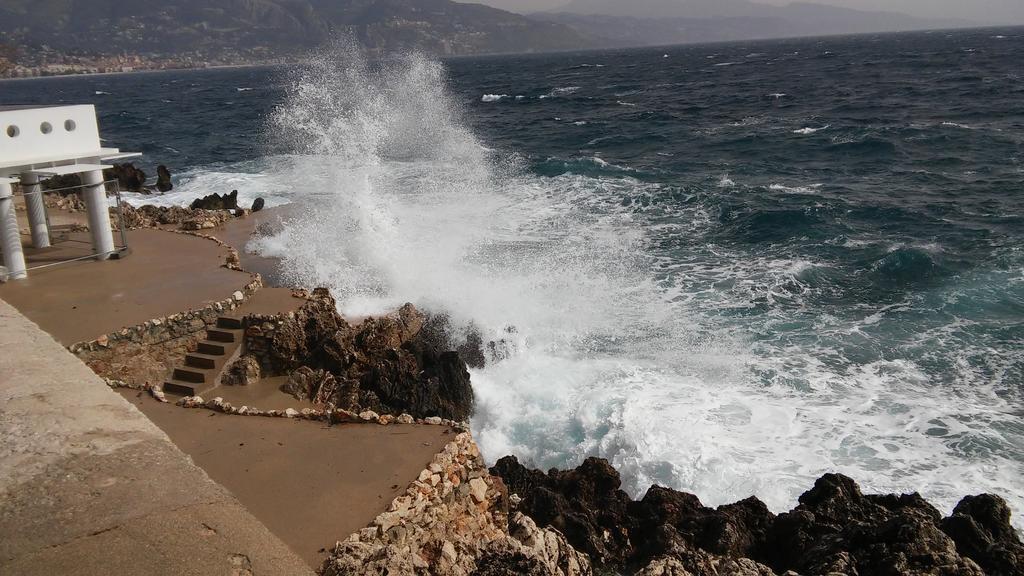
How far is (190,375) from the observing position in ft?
36.9

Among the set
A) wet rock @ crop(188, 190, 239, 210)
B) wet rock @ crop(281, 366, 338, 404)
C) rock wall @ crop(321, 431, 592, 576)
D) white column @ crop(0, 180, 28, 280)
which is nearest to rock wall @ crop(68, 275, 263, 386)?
wet rock @ crop(281, 366, 338, 404)

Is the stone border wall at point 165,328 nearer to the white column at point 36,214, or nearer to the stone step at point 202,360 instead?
the stone step at point 202,360

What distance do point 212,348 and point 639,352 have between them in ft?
22.4

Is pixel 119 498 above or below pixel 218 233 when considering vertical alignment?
above

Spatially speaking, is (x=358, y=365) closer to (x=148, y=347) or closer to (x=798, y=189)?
(x=148, y=347)

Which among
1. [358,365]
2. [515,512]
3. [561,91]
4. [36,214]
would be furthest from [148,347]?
[561,91]

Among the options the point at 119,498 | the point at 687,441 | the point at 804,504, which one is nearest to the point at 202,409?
the point at 119,498

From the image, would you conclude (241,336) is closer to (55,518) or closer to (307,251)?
(307,251)

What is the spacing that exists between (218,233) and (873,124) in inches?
1106

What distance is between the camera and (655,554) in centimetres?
770

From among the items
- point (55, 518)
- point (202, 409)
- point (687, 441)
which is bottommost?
point (687, 441)

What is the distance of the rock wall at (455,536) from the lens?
5648 millimetres

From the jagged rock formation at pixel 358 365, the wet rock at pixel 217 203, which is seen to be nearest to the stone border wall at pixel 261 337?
the jagged rock formation at pixel 358 365

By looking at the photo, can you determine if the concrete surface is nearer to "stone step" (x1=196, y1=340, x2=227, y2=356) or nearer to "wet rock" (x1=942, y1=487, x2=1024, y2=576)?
"stone step" (x1=196, y1=340, x2=227, y2=356)
